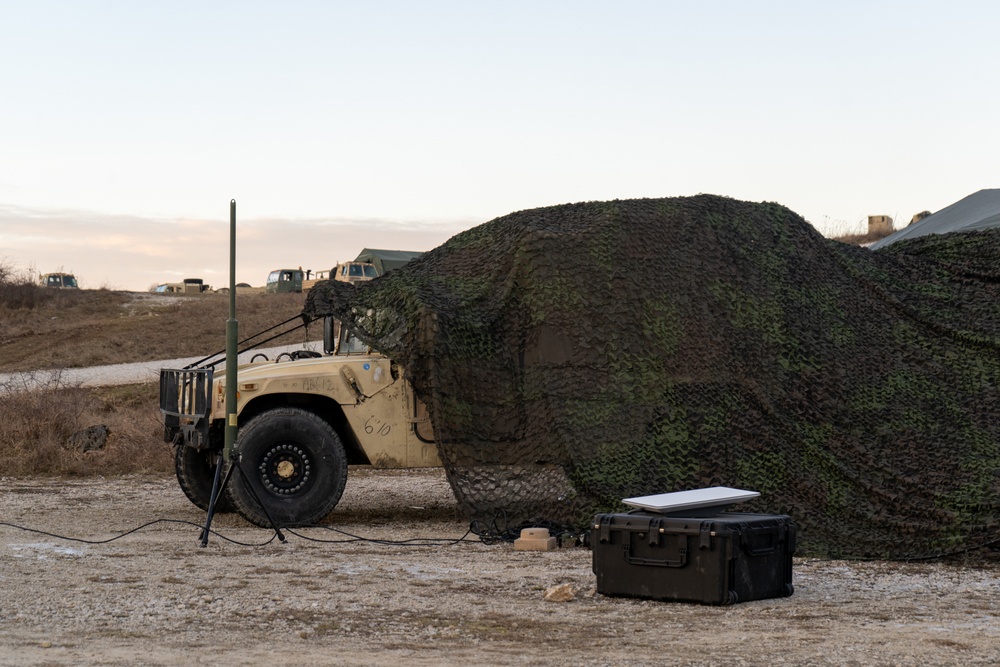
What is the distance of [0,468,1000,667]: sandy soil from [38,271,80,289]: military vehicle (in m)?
39.3

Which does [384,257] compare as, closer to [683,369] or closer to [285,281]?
[285,281]

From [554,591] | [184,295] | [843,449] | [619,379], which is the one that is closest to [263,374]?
[619,379]

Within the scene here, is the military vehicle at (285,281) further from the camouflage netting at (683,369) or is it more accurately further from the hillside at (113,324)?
the camouflage netting at (683,369)

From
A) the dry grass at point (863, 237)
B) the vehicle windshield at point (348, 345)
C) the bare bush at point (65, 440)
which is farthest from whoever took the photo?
the dry grass at point (863, 237)

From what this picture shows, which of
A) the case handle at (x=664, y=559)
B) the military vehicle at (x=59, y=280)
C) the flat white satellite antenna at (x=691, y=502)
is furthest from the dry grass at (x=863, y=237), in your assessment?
the military vehicle at (x=59, y=280)

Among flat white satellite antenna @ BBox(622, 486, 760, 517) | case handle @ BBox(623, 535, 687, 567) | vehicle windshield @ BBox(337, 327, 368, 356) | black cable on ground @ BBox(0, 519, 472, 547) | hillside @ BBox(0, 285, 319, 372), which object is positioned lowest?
black cable on ground @ BBox(0, 519, 472, 547)

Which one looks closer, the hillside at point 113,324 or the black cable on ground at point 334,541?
the black cable on ground at point 334,541

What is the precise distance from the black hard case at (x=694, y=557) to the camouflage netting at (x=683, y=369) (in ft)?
6.89

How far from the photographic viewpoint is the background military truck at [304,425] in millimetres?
10383

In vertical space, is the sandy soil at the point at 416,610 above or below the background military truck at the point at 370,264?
below

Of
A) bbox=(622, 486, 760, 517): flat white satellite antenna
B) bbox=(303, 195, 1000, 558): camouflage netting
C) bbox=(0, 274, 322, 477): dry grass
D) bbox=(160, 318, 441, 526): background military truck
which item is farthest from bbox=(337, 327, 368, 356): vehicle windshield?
bbox=(0, 274, 322, 477): dry grass

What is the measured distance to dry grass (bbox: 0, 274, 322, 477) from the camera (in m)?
16.2

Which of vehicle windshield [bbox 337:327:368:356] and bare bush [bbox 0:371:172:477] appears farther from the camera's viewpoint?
bare bush [bbox 0:371:172:477]

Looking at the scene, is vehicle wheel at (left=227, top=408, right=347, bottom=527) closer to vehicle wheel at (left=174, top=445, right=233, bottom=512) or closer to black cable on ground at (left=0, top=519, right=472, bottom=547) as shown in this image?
black cable on ground at (left=0, top=519, right=472, bottom=547)
